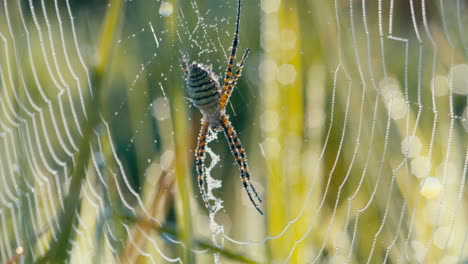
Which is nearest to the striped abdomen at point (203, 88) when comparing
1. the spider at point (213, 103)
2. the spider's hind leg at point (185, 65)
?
the spider at point (213, 103)

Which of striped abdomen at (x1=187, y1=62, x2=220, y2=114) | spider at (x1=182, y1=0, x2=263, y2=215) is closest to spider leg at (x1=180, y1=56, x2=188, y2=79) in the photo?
spider at (x1=182, y1=0, x2=263, y2=215)

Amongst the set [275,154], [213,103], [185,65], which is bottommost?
[275,154]

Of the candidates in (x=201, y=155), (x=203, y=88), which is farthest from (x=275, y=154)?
(x=201, y=155)

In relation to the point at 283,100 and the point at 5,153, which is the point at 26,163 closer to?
the point at 283,100

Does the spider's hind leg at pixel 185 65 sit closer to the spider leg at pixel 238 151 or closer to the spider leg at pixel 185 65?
the spider leg at pixel 185 65

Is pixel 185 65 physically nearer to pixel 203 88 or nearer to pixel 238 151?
pixel 203 88

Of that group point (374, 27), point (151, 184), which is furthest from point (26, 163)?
point (374, 27)

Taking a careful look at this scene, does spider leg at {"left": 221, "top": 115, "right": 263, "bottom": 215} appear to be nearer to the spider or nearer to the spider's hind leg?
the spider
